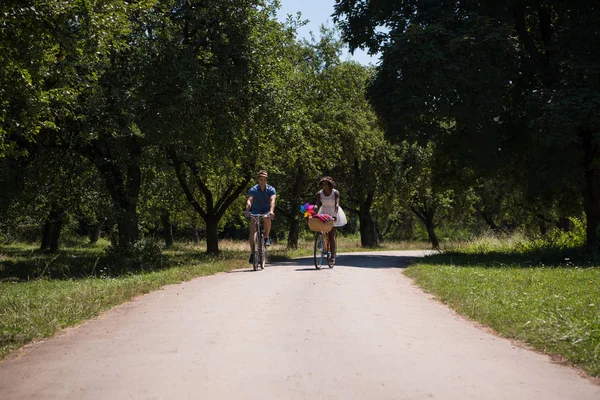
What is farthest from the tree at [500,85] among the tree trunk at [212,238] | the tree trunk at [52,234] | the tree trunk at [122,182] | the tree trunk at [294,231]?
the tree trunk at [52,234]

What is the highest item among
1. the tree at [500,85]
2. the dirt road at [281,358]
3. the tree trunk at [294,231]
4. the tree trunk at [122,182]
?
the tree at [500,85]

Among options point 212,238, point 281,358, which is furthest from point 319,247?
point 212,238

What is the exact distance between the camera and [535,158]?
17859 mm

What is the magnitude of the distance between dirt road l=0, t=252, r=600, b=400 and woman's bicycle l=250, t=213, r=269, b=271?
203 inches

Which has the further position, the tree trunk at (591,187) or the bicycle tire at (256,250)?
the tree trunk at (591,187)

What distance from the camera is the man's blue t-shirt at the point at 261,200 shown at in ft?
45.6

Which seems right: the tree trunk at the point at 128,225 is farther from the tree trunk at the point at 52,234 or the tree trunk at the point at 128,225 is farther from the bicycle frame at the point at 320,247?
the tree trunk at the point at 52,234

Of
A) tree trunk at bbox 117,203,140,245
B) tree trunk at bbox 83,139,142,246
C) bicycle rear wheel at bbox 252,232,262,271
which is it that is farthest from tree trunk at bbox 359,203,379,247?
bicycle rear wheel at bbox 252,232,262,271

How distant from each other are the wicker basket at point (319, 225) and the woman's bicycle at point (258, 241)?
3.77 feet

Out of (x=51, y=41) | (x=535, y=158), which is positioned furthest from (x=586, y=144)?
(x=51, y=41)

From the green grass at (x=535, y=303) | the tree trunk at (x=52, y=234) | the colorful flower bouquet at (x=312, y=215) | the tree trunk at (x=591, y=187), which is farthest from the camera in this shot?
the tree trunk at (x=52, y=234)

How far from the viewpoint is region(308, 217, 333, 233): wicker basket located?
14.2 metres

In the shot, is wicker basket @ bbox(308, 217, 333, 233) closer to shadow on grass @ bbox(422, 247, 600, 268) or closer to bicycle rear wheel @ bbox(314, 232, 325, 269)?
bicycle rear wheel @ bbox(314, 232, 325, 269)

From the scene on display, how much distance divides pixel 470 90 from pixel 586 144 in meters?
3.85
